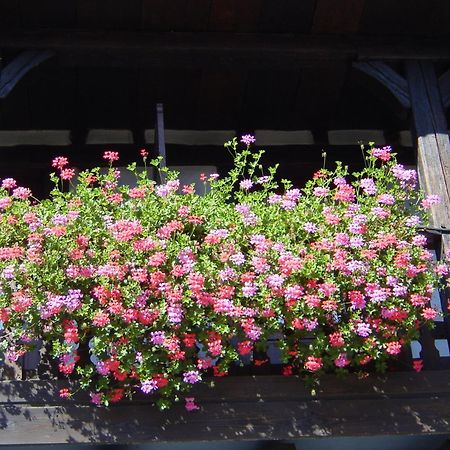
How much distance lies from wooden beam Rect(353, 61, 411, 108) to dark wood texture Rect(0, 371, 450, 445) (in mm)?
2028

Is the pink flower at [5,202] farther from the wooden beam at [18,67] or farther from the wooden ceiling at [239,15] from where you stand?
the wooden ceiling at [239,15]

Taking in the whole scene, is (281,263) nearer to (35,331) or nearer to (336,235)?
(336,235)

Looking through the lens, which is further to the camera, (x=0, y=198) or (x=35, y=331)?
(x=0, y=198)

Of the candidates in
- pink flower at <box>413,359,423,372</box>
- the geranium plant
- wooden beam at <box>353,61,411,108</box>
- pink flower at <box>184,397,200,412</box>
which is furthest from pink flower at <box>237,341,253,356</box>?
wooden beam at <box>353,61,411,108</box>

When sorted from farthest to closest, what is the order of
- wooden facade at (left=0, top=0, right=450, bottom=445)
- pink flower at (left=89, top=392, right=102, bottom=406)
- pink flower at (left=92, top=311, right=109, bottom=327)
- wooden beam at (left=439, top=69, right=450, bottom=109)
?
1. wooden beam at (left=439, top=69, right=450, bottom=109)
2. wooden facade at (left=0, top=0, right=450, bottom=445)
3. pink flower at (left=89, top=392, right=102, bottom=406)
4. pink flower at (left=92, top=311, right=109, bottom=327)

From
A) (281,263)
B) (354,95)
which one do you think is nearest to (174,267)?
(281,263)

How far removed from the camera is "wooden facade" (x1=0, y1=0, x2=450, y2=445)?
19.6 feet

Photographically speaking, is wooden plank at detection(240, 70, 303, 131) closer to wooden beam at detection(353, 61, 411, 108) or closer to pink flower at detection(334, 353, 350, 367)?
wooden beam at detection(353, 61, 411, 108)

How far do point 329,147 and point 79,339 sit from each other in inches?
150

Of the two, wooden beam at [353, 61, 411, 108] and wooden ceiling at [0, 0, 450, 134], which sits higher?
wooden ceiling at [0, 0, 450, 134]

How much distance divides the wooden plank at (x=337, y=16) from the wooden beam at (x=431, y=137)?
47 centimetres

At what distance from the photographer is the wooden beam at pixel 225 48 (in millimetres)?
7336

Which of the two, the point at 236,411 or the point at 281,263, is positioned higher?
the point at 281,263

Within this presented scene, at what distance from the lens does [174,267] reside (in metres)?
5.82
